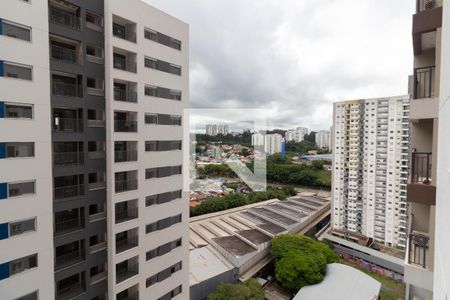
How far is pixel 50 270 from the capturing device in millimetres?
4816

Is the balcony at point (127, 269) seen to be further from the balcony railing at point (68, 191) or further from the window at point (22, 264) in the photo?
the balcony railing at point (68, 191)

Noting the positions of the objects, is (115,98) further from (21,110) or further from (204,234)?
(204,234)

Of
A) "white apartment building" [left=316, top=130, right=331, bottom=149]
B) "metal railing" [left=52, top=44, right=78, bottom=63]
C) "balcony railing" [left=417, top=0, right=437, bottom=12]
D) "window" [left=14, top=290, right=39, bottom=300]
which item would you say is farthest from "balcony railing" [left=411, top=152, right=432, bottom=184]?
"white apartment building" [left=316, top=130, right=331, bottom=149]

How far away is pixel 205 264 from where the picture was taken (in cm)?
1231

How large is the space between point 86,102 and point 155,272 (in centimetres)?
501

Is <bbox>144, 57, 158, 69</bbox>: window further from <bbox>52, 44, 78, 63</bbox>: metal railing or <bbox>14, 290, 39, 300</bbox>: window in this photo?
<bbox>14, 290, 39, 300</bbox>: window

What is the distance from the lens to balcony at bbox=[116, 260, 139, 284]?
607 cm

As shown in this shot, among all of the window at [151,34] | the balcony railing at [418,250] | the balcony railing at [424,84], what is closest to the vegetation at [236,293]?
the balcony railing at [418,250]

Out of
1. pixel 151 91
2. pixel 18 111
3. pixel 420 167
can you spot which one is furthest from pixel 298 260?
pixel 18 111

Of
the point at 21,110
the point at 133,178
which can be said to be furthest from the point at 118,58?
the point at 133,178

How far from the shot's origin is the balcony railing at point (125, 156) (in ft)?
19.2

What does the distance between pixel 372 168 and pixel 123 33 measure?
1938cm

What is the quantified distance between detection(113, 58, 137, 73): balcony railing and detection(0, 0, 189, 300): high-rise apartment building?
37mm

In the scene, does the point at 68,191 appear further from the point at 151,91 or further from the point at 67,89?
the point at 151,91
